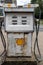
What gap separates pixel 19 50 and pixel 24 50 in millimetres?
127

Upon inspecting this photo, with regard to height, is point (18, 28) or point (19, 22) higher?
point (19, 22)

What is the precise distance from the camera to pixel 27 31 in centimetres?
688

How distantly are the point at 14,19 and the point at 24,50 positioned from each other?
0.80 meters

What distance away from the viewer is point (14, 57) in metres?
7.06

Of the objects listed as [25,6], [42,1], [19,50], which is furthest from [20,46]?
[42,1]

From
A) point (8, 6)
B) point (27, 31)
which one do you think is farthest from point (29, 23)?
point (8, 6)

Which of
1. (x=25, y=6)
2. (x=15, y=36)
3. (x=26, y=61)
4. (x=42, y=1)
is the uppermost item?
(x=25, y=6)

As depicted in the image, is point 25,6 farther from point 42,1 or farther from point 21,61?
point 42,1

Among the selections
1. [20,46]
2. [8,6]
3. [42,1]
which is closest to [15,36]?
[20,46]

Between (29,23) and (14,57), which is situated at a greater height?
(29,23)

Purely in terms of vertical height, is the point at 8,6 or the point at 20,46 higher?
the point at 8,6

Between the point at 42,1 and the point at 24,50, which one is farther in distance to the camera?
the point at 42,1

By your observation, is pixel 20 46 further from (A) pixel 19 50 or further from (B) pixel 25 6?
(B) pixel 25 6

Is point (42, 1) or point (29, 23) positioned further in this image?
point (42, 1)
